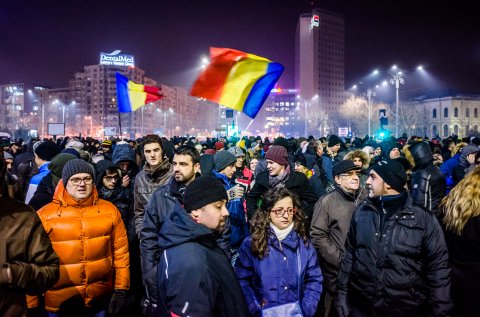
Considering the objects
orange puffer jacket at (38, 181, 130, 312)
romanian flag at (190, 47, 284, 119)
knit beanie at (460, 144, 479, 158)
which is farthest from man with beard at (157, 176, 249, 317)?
knit beanie at (460, 144, 479, 158)

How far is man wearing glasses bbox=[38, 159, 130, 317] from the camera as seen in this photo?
4.20 meters

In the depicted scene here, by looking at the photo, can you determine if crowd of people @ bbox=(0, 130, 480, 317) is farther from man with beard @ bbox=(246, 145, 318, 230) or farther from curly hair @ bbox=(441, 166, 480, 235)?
man with beard @ bbox=(246, 145, 318, 230)

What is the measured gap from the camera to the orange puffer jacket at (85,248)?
4203mm

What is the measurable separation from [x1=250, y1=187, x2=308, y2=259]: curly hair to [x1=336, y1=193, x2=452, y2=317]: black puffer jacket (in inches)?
26.3

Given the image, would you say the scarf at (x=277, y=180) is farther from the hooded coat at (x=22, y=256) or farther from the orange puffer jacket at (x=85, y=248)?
the hooded coat at (x=22, y=256)

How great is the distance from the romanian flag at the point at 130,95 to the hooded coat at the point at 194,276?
1032 cm

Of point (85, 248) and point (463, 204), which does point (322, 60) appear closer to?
point (463, 204)

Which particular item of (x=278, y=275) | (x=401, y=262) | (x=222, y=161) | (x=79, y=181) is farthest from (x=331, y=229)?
(x=79, y=181)

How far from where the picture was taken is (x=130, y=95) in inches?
512

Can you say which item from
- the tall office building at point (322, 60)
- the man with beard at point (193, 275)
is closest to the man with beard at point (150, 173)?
the man with beard at point (193, 275)

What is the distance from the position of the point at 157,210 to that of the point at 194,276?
235 centimetres

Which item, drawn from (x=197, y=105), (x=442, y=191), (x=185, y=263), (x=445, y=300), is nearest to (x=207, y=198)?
(x=185, y=263)

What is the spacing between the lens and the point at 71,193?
172 inches

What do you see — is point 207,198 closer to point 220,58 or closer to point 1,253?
point 1,253
